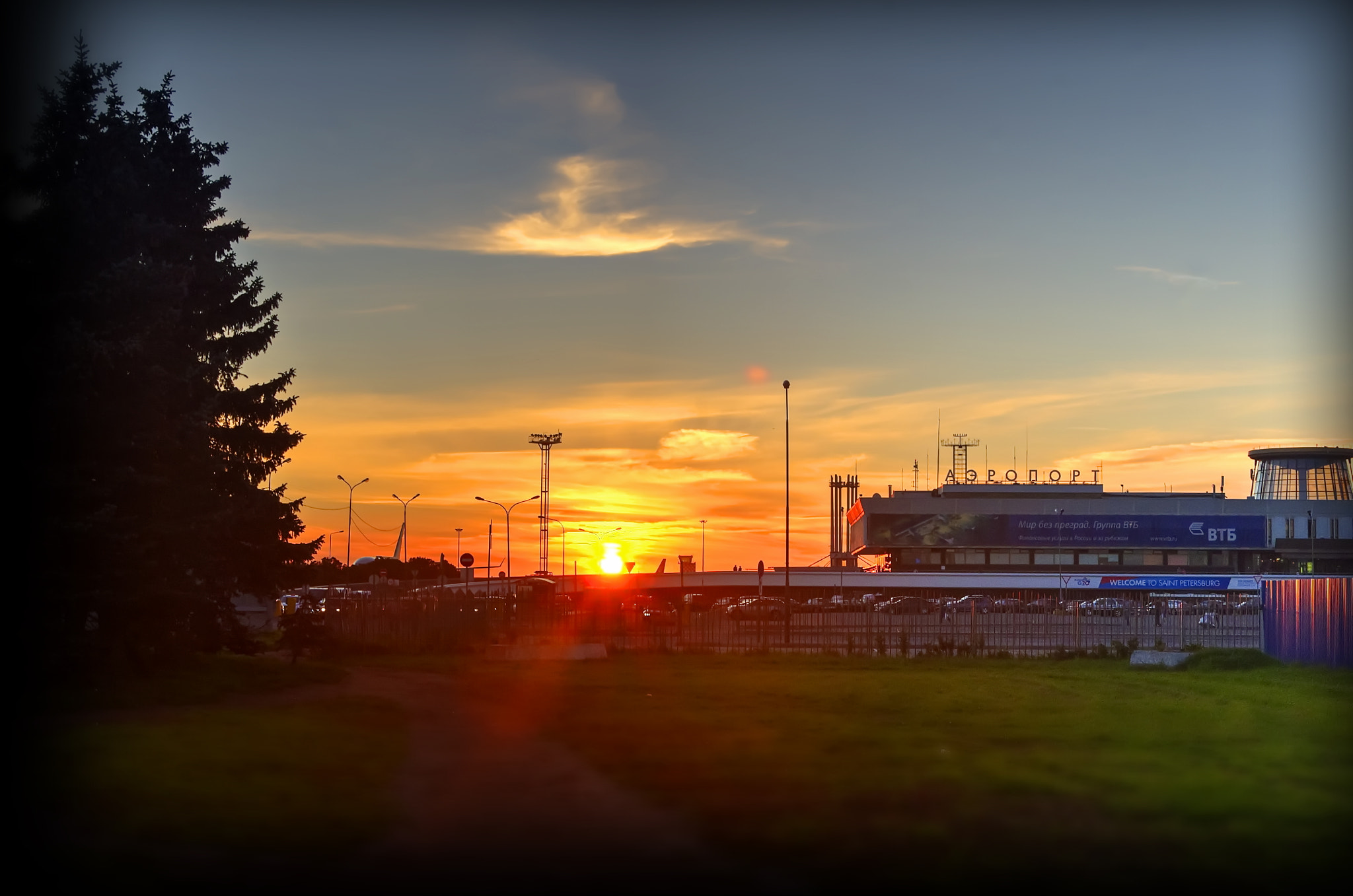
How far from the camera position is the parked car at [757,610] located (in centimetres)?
4750

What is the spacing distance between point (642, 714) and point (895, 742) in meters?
4.94

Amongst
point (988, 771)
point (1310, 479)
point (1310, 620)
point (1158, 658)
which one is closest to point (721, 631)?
point (1158, 658)

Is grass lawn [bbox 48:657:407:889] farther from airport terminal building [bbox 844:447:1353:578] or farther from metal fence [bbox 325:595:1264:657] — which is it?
airport terminal building [bbox 844:447:1353:578]

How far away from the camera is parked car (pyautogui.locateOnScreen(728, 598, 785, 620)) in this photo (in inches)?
1870

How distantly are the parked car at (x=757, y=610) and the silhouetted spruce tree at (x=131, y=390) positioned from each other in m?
21.5

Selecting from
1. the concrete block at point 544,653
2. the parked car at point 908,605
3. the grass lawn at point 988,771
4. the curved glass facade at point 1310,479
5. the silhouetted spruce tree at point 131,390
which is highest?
the curved glass facade at point 1310,479

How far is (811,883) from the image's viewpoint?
880cm

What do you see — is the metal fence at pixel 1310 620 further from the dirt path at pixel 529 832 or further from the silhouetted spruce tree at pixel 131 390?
the silhouetted spruce tree at pixel 131 390

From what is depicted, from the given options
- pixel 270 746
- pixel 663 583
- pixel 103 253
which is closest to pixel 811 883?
pixel 270 746

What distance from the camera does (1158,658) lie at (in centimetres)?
3350

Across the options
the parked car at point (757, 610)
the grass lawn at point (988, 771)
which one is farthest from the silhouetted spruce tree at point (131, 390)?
the parked car at point (757, 610)

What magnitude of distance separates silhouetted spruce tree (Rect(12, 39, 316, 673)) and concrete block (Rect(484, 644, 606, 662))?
813 centimetres

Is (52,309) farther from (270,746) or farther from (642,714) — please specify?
(642,714)

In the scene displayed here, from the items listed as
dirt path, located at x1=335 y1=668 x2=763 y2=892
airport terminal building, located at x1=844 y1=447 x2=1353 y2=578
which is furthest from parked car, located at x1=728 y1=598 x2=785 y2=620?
airport terminal building, located at x1=844 y1=447 x2=1353 y2=578
